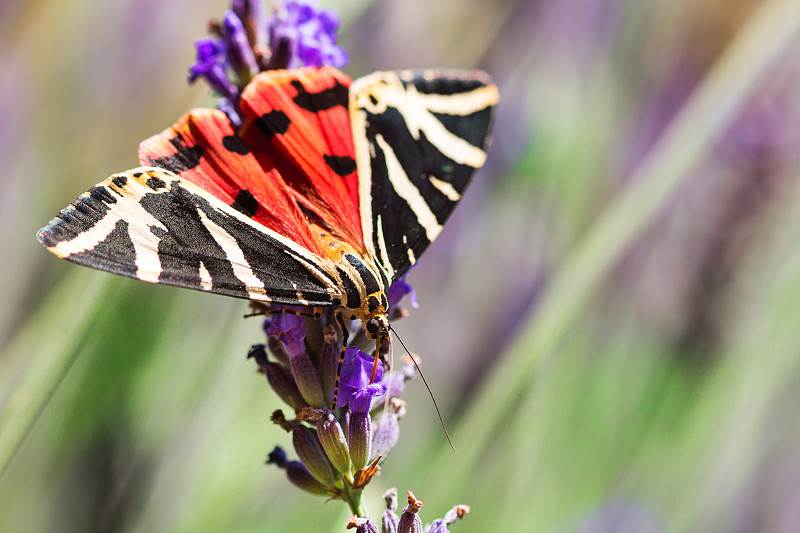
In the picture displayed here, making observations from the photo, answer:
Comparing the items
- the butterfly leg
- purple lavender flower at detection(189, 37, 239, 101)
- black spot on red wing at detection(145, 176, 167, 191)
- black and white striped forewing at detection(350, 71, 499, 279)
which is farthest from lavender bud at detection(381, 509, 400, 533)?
purple lavender flower at detection(189, 37, 239, 101)

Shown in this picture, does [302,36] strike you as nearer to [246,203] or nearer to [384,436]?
[246,203]

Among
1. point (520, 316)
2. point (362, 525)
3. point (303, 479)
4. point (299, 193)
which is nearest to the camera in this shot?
point (362, 525)

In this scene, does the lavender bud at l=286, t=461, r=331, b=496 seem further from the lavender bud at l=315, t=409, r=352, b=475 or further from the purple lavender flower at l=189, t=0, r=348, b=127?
the purple lavender flower at l=189, t=0, r=348, b=127

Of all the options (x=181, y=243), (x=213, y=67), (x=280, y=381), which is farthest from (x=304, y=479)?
(x=213, y=67)

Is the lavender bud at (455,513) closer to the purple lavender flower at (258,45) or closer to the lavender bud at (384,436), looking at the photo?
the lavender bud at (384,436)

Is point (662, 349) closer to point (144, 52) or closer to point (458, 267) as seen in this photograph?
point (458, 267)
